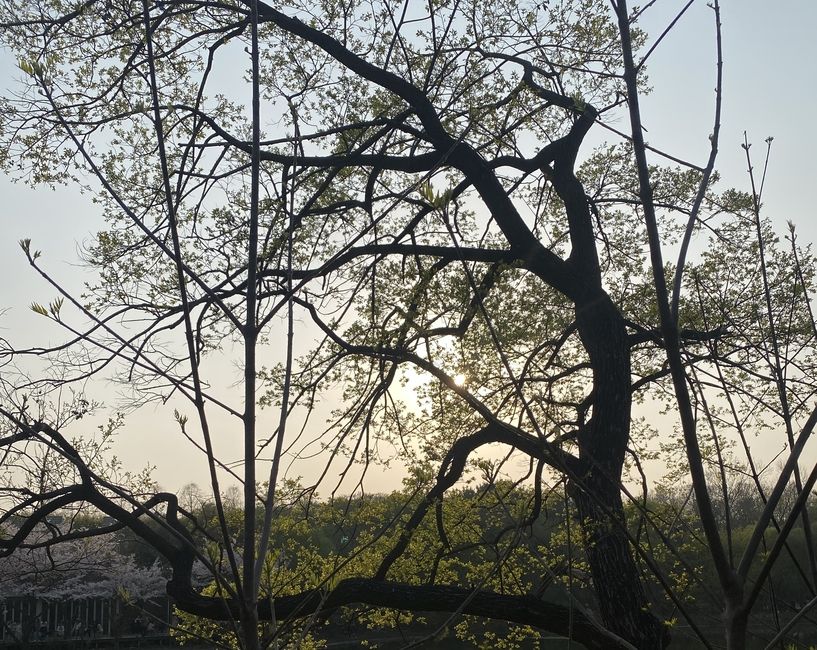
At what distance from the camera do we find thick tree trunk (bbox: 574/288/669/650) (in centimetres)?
629

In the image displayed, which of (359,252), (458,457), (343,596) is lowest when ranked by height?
(343,596)

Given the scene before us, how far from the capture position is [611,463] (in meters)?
6.75

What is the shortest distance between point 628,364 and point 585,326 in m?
0.55

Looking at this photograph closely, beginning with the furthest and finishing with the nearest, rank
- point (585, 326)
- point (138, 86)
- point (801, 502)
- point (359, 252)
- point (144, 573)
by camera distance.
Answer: point (144, 573) → point (585, 326) → point (138, 86) → point (359, 252) → point (801, 502)

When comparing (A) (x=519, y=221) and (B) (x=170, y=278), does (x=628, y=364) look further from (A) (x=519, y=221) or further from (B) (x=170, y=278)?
(B) (x=170, y=278)

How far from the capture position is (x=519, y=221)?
25.0 ft

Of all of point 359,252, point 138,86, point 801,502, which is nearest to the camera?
point 801,502

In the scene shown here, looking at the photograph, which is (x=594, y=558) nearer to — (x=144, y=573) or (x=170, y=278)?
(x=170, y=278)

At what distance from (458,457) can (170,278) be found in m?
3.46

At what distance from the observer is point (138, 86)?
22.5 ft

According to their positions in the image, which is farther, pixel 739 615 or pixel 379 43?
pixel 379 43

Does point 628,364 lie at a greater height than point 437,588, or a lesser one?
greater

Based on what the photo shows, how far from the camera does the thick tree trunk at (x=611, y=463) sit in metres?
6.29

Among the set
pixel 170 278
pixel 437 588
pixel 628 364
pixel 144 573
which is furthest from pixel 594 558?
pixel 144 573
